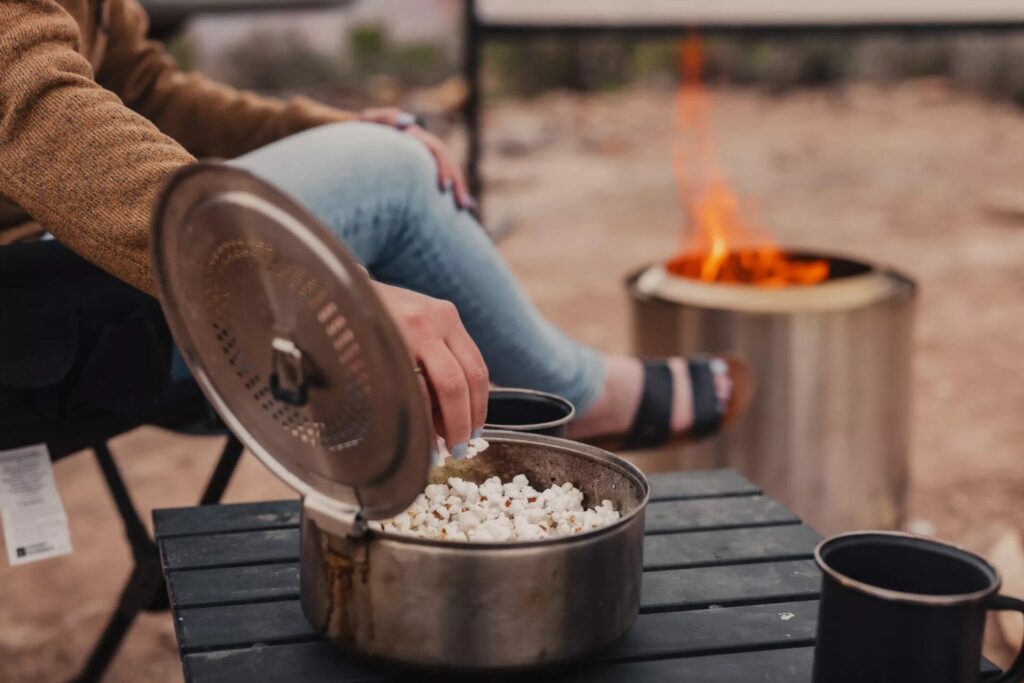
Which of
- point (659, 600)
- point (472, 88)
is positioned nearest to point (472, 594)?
point (659, 600)

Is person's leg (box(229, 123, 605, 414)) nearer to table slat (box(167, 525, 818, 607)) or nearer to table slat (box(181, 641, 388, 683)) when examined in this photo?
table slat (box(167, 525, 818, 607))

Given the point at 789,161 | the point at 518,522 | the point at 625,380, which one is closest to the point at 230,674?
the point at 518,522

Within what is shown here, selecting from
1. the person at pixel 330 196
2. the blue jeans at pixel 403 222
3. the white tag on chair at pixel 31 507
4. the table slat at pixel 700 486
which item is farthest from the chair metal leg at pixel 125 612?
the table slat at pixel 700 486

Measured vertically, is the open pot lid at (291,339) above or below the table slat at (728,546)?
above

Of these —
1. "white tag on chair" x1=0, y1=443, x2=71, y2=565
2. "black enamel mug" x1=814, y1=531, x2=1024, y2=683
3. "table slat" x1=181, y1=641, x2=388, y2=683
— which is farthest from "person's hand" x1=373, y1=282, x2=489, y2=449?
"white tag on chair" x1=0, y1=443, x2=71, y2=565

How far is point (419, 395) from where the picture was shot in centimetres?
90

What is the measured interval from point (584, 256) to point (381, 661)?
5.51 meters

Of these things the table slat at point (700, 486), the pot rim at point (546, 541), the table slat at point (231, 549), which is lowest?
the table slat at point (700, 486)

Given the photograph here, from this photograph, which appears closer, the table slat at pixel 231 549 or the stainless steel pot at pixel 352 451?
the stainless steel pot at pixel 352 451

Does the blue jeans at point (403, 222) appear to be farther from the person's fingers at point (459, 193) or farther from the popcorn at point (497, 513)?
the popcorn at point (497, 513)

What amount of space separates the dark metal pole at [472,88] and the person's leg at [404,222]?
1704 mm

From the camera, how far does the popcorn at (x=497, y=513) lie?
112 centimetres

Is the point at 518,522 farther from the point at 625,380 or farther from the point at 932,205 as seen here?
the point at 932,205

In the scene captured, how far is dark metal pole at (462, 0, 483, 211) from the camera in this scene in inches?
139
